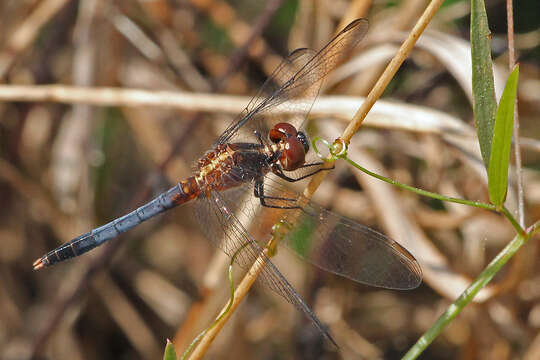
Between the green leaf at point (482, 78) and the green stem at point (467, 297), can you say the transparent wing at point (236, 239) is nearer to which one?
the green stem at point (467, 297)

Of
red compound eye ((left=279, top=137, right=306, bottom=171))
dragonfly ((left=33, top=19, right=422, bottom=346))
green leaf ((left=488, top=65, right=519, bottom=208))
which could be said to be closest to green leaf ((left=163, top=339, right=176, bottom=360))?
dragonfly ((left=33, top=19, right=422, bottom=346))

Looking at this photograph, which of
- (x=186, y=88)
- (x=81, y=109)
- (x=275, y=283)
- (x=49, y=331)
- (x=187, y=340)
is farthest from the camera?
(x=186, y=88)

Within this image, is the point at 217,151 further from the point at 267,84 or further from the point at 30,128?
the point at 30,128

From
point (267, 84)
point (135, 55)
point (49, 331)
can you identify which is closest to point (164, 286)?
point (49, 331)

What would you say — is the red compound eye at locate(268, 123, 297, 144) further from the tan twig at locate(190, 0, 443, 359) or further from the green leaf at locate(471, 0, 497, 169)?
the green leaf at locate(471, 0, 497, 169)

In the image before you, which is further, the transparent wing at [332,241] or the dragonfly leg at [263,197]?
the dragonfly leg at [263,197]

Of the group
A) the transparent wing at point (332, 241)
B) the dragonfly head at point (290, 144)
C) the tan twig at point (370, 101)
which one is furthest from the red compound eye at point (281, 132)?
the tan twig at point (370, 101)
